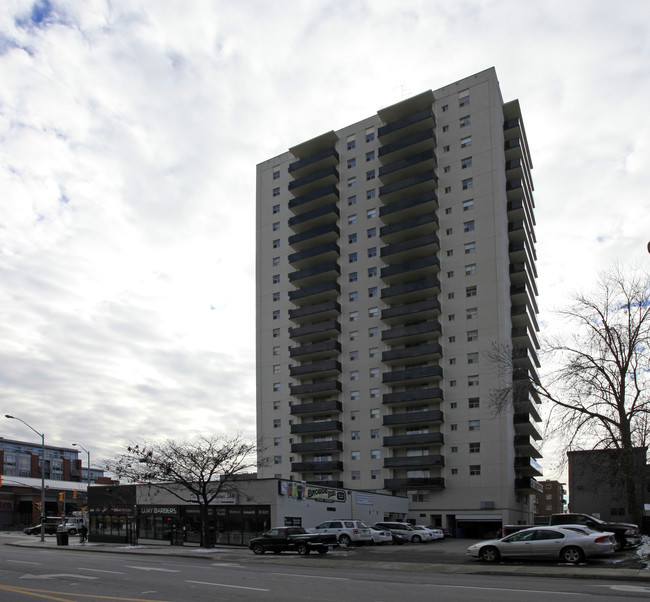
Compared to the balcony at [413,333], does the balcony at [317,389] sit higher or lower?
lower

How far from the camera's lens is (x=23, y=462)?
133 metres

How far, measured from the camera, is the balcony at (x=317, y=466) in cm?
7475

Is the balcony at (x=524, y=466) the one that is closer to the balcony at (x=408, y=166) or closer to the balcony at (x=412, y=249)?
the balcony at (x=412, y=249)

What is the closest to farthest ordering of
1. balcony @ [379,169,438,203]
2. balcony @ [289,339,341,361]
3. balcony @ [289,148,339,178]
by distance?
balcony @ [379,169,438,203] → balcony @ [289,339,341,361] → balcony @ [289,148,339,178]

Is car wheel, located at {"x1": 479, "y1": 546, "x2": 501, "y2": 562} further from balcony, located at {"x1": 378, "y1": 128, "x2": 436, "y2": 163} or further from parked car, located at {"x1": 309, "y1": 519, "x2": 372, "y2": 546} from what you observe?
balcony, located at {"x1": 378, "y1": 128, "x2": 436, "y2": 163}

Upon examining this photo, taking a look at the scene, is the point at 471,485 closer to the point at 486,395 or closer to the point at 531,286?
the point at 486,395

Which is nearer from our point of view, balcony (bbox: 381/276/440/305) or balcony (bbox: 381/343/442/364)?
balcony (bbox: 381/343/442/364)

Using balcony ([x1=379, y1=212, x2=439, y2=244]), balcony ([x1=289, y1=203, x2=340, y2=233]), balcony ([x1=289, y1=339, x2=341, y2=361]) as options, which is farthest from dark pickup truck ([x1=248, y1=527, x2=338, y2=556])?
balcony ([x1=289, y1=203, x2=340, y2=233])

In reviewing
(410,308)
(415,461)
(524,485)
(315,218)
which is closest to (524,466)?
(524,485)

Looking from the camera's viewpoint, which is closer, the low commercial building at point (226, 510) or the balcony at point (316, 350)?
the low commercial building at point (226, 510)

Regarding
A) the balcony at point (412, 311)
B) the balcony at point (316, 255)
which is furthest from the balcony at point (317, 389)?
the balcony at point (316, 255)

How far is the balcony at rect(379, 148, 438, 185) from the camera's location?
76.2 m

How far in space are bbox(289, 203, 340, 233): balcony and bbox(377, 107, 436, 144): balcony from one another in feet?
36.3

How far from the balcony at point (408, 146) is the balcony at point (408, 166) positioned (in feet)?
2.05
